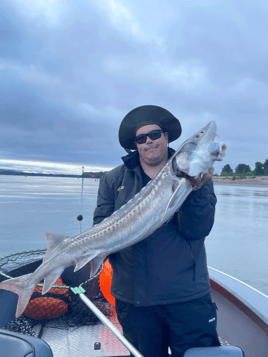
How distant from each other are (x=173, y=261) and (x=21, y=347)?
3.05ft

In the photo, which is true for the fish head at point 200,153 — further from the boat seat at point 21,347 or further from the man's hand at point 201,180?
the boat seat at point 21,347

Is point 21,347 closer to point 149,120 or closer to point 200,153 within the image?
point 200,153

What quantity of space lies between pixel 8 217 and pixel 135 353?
1130cm

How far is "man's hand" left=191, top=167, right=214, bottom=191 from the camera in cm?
164

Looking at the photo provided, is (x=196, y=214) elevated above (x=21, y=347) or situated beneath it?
elevated above

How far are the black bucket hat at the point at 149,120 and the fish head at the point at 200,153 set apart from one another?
0.47 meters

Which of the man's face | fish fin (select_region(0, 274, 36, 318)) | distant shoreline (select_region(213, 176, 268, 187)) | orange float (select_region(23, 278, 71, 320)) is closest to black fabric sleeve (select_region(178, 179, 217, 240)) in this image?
the man's face

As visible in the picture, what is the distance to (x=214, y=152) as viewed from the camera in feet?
5.18

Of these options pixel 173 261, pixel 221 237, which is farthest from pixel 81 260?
pixel 221 237

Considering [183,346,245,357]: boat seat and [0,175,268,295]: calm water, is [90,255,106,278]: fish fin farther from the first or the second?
[0,175,268,295]: calm water

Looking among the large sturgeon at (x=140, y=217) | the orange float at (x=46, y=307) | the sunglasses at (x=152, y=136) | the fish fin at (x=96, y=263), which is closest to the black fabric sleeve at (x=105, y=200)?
the large sturgeon at (x=140, y=217)

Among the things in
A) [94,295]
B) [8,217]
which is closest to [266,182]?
[8,217]

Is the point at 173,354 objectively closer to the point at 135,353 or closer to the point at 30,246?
the point at 135,353

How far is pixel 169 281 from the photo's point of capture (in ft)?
5.64
